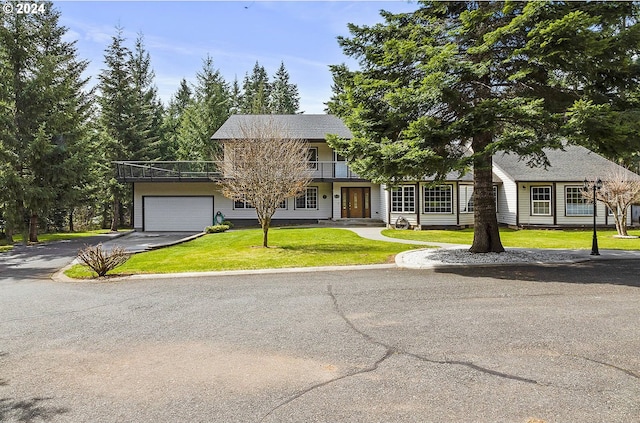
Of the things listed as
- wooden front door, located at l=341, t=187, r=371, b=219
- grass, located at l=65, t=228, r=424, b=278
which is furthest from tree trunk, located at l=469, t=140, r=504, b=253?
wooden front door, located at l=341, t=187, r=371, b=219

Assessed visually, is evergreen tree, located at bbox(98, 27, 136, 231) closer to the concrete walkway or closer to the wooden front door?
the wooden front door

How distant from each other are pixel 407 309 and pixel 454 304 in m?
0.95

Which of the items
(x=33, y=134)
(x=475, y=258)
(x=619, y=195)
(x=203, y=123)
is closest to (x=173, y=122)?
(x=203, y=123)

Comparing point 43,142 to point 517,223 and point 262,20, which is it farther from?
point 517,223

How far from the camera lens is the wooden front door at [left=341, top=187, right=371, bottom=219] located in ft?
87.7

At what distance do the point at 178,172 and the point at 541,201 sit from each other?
21.6 m

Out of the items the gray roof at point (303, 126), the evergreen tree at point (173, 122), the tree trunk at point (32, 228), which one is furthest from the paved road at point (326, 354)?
the evergreen tree at point (173, 122)

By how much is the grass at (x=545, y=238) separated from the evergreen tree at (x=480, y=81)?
15.9ft

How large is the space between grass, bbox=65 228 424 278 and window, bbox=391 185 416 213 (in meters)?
5.67

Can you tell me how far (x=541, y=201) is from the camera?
77.4 feet

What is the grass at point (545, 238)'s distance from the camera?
16.5 m

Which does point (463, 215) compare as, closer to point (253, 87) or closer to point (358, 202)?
point (358, 202)

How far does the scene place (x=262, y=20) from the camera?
1010cm

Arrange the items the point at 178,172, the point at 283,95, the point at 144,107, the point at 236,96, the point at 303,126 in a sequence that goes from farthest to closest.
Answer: the point at 283,95
the point at 236,96
the point at 144,107
the point at 303,126
the point at 178,172
